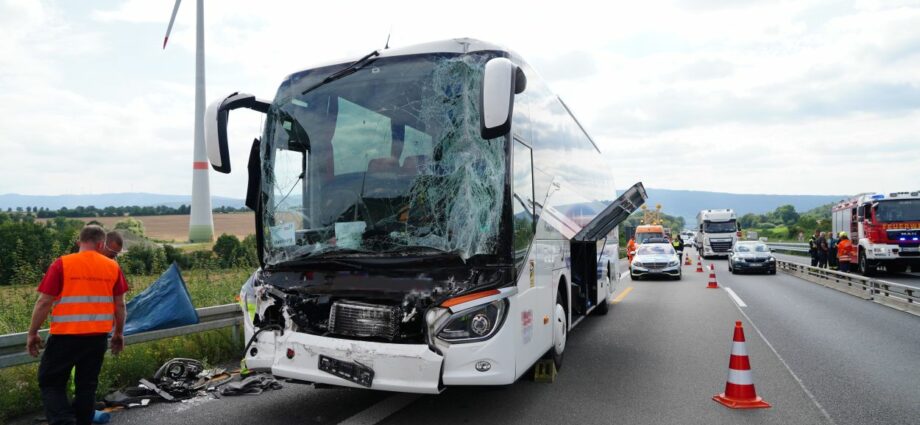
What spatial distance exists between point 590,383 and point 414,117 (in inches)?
133

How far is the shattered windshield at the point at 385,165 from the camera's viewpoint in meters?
4.88

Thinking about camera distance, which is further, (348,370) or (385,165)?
(385,165)


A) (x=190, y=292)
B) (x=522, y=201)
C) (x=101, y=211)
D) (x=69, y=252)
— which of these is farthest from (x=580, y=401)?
(x=101, y=211)

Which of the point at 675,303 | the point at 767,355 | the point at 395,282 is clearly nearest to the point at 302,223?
the point at 395,282

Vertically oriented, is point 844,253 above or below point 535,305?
below

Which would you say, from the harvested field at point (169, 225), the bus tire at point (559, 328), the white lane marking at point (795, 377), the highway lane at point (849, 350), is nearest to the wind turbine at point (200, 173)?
the harvested field at point (169, 225)

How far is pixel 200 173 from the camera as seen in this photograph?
32000mm

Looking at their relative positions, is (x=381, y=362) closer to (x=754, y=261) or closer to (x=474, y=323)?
(x=474, y=323)

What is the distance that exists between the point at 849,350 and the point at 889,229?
48.9 feet

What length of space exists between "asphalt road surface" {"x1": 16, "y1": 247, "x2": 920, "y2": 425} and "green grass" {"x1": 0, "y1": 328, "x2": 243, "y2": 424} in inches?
10.5

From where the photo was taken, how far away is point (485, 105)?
4.38 m

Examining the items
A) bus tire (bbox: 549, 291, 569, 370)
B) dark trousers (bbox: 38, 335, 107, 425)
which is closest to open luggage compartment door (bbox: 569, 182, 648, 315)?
bus tire (bbox: 549, 291, 569, 370)

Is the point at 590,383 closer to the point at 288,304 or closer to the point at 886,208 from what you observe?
the point at 288,304

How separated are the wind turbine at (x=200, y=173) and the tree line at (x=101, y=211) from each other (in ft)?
Answer: 3.09
